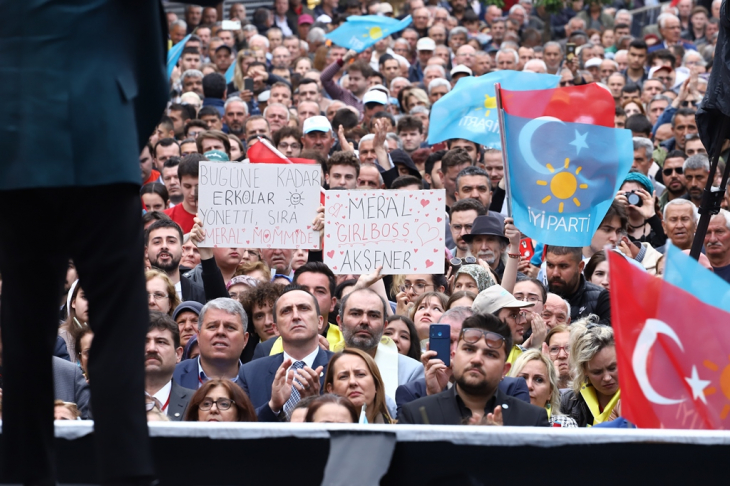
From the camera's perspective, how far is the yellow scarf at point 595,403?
6482mm

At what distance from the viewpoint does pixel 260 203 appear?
8219 mm

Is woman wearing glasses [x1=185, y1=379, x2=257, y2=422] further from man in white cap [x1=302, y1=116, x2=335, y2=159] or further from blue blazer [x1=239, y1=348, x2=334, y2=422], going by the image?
man in white cap [x1=302, y1=116, x2=335, y2=159]

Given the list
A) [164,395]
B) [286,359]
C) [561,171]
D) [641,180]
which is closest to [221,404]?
[286,359]

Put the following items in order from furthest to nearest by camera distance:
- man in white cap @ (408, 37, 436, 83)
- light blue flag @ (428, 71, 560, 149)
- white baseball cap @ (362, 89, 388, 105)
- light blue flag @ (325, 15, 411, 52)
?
1. man in white cap @ (408, 37, 436, 83)
2. light blue flag @ (325, 15, 411, 52)
3. white baseball cap @ (362, 89, 388, 105)
4. light blue flag @ (428, 71, 560, 149)

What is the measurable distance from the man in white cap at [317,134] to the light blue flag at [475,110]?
42.3 inches

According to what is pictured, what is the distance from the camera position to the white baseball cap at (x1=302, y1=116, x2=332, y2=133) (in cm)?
1173

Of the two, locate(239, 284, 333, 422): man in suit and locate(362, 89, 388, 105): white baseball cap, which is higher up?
locate(362, 89, 388, 105): white baseball cap

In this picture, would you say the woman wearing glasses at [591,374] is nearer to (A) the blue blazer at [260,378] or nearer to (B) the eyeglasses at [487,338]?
(B) the eyeglasses at [487,338]

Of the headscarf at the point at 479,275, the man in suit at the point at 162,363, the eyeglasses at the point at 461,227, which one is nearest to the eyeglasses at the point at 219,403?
the man in suit at the point at 162,363

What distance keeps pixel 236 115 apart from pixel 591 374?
7360 mm

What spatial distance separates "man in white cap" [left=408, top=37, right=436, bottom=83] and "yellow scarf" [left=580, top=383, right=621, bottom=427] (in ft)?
35.1

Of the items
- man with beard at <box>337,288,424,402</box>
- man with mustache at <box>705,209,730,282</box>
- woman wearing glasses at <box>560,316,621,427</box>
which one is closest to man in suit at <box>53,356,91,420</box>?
man with beard at <box>337,288,424,402</box>

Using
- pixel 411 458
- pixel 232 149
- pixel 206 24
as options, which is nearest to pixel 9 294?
pixel 411 458

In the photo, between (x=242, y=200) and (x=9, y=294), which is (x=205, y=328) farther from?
(x=9, y=294)
